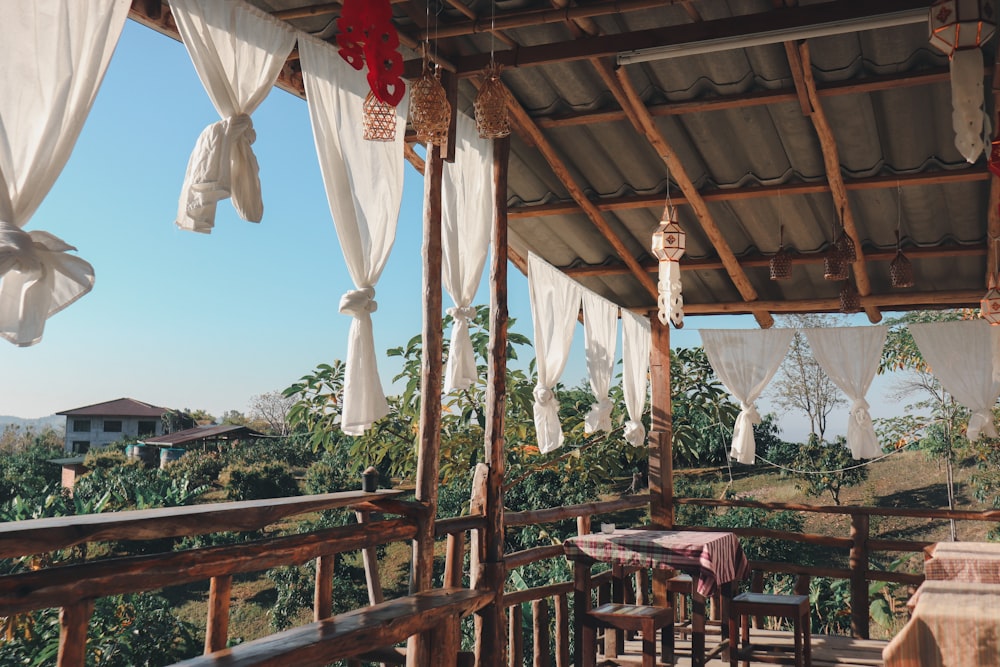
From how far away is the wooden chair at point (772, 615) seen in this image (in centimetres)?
469

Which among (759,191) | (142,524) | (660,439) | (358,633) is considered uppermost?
(759,191)

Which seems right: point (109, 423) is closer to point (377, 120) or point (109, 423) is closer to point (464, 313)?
point (464, 313)

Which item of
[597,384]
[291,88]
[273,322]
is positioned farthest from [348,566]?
[273,322]

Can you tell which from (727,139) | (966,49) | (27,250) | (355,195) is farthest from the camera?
(727,139)

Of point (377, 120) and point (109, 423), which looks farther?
point (109, 423)

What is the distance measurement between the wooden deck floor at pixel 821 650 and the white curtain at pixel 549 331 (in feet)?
5.46

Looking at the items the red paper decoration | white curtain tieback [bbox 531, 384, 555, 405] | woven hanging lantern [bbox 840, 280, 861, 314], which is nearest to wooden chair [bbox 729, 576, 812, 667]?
white curtain tieback [bbox 531, 384, 555, 405]

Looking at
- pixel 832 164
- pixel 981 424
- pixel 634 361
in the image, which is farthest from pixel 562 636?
pixel 981 424

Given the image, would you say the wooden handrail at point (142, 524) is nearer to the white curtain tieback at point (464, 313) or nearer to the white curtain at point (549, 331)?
the white curtain tieback at point (464, 313)

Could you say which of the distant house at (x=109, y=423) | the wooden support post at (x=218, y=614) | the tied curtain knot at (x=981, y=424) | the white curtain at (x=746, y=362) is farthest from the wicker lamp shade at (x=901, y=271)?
the distant house at (x=109, y=423)

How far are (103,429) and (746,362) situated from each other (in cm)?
1794

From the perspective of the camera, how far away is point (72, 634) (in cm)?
225

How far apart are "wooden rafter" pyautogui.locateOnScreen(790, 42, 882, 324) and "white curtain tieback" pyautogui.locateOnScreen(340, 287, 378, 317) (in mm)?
2629

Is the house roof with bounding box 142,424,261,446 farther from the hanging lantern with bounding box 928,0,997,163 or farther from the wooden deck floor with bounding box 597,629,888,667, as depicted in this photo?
the hanging lantern with bounding box 928,0,997,163
